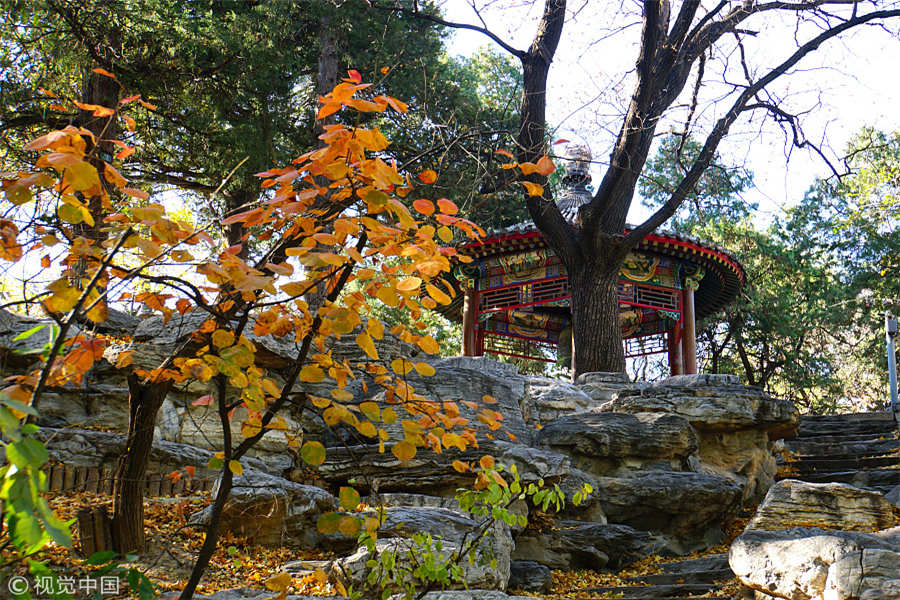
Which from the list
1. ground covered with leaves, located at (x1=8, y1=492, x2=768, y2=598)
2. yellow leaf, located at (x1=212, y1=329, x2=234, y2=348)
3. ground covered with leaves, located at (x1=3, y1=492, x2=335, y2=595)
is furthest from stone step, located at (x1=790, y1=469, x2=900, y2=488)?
yellow leaf, located at (x1=212, y1=329, x2=234, y2=348)

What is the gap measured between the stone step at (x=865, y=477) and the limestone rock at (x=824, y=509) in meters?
3.60

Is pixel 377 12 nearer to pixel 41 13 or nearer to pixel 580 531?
pixel 41 13

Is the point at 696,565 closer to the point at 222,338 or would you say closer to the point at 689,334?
the point at 222,338

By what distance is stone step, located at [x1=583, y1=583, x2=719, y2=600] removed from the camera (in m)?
5.45

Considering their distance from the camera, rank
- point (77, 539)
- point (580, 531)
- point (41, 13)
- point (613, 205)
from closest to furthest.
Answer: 1. point (77, 539)
2. point (580, 531)
3. point (41, 13)
4. point (613, 205)

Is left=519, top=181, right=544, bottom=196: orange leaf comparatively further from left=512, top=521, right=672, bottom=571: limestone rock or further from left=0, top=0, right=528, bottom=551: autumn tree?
left=0, top=0, right=528, bottom=551: autumn tree

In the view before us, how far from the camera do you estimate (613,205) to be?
10.6 m

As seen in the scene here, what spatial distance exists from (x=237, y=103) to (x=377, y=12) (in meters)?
2.78

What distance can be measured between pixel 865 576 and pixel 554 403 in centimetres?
542

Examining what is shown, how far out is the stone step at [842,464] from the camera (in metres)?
9.93

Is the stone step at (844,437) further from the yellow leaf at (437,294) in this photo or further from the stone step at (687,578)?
the yellow leaf at (437,294)

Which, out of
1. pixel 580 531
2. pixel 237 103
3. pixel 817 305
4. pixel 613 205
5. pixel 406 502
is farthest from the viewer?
pixel 817 305

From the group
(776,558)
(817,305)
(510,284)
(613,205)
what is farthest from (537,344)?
(776,558)

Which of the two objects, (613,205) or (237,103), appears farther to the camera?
(237,103)
